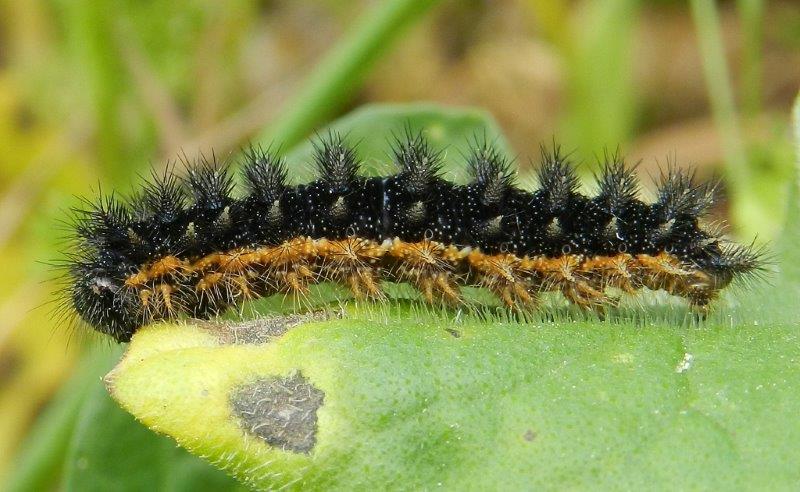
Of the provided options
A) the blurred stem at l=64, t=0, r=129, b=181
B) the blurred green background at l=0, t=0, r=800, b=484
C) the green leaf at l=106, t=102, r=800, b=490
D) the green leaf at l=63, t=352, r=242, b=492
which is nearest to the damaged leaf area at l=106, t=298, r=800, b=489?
the green leaf at l=106, t=102, r=800, b=490

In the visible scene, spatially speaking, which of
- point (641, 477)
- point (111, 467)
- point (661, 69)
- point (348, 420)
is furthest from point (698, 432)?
point (661, 69)

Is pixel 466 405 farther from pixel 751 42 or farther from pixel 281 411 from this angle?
pixel 751 42

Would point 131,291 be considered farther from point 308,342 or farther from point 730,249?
point 730,249

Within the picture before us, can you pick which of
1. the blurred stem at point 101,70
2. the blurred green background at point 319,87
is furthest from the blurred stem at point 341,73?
the blurred stem at point 101,70

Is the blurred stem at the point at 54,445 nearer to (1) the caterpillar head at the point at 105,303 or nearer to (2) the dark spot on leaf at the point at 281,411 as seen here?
(1) the caterpillar head at the point at 105,303

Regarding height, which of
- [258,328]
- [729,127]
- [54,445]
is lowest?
[54,445]

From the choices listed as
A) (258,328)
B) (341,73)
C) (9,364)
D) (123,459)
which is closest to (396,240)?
(258,328)

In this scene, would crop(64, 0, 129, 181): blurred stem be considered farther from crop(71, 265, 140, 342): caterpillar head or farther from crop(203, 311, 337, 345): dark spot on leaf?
crop(203, 311, 337, 345): dark spot on leaf

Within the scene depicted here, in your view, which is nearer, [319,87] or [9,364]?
[319,87]
